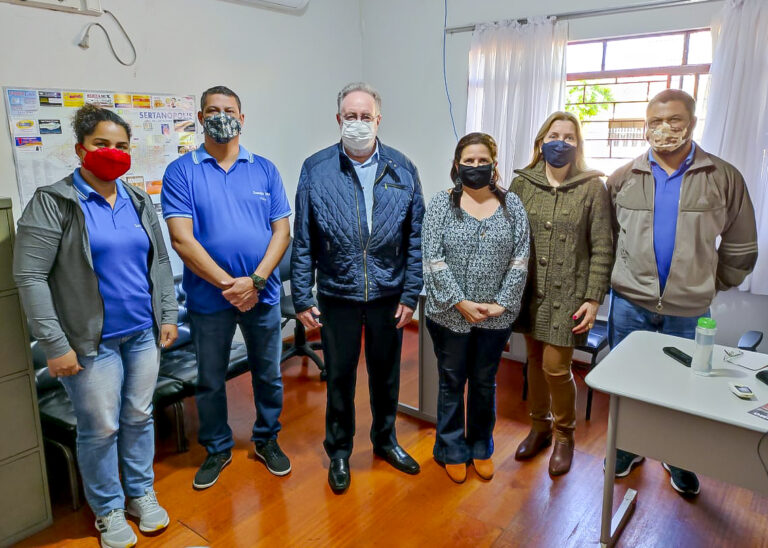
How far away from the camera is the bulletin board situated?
2670 mm

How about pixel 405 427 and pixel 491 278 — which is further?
pixel 405 427

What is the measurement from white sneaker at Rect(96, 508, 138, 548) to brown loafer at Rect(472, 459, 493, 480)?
1.36 m

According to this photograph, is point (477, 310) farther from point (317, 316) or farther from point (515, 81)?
point (515, 81)

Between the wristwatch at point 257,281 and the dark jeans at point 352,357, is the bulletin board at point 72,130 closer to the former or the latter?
the wristwatch at point 257,281

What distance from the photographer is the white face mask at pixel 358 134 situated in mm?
2090

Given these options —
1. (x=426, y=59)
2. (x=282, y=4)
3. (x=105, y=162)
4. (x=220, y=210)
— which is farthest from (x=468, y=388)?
(x=282, y=4)

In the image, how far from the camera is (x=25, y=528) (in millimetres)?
2068

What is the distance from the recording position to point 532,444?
2.56 m

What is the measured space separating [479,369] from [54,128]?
235 cm

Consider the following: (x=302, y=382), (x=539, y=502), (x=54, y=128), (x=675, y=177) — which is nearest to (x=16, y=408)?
(x=54, y=128)

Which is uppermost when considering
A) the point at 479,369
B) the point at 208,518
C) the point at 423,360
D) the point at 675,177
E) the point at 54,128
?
the point at 54,128

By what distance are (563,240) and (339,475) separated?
132 cm

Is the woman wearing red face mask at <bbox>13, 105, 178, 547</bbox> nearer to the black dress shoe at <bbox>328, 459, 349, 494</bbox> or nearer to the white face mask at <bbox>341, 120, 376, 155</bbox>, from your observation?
the black dress shoe at <bbox>328, 459, 349, 494</bbox>

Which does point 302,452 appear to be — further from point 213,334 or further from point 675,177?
point 675,177
